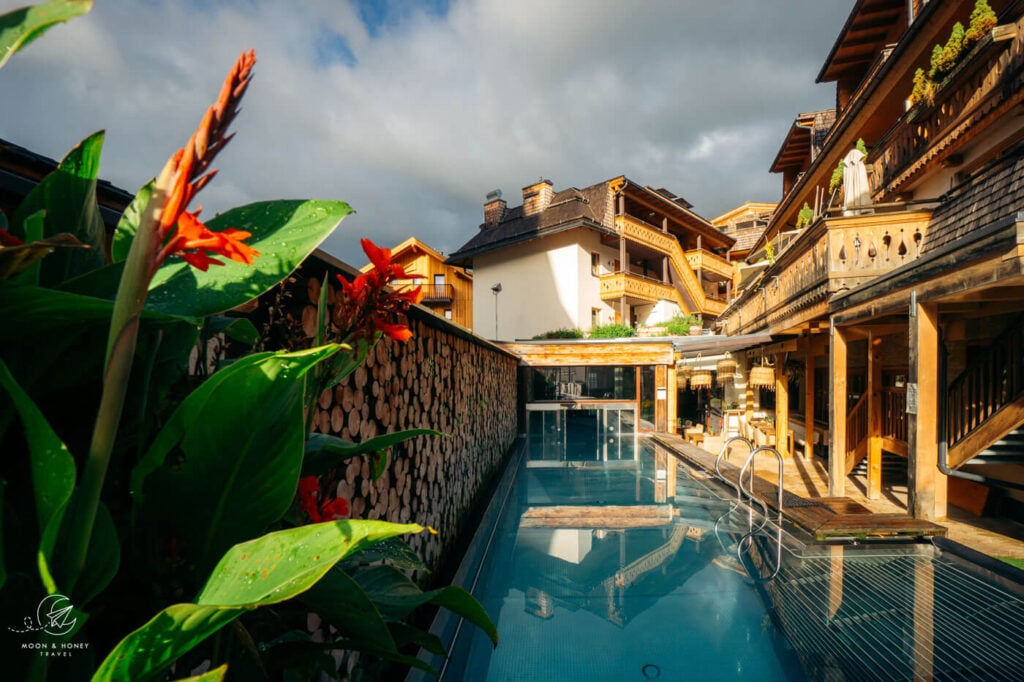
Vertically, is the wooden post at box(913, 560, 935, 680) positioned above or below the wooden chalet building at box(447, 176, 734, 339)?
below

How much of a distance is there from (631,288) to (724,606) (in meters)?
19.3

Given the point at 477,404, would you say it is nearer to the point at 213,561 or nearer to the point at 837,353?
the point at 837,353

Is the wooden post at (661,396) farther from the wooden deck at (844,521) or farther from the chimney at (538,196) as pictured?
the chimney at (538,196)

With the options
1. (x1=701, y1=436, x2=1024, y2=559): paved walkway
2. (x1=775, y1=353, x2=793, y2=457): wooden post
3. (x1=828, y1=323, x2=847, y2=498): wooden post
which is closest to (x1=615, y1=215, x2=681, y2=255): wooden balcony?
(x1=775, y1=353, x2=793, y2=457): wooden post

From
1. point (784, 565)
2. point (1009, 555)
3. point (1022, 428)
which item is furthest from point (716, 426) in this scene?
point (784, 565)

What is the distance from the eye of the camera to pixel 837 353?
752 cm

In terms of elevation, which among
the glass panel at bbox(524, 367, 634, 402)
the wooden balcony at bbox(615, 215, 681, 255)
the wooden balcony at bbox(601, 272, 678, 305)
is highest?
the wooden balcony at bbox(615, 215, 681, 255)

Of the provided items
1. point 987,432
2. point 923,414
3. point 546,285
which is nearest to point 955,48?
point 987,432

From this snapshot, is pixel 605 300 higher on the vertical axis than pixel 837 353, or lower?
higher

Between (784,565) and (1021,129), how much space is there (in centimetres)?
718

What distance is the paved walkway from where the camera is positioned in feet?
18.0

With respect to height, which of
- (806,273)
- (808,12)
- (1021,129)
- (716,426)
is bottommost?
(716,426)

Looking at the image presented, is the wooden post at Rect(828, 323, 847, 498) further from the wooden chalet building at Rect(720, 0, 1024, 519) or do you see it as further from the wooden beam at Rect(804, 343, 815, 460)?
the wooden beam at Rect(804, 343, 815, 460)

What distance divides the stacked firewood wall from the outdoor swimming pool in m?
0.64
